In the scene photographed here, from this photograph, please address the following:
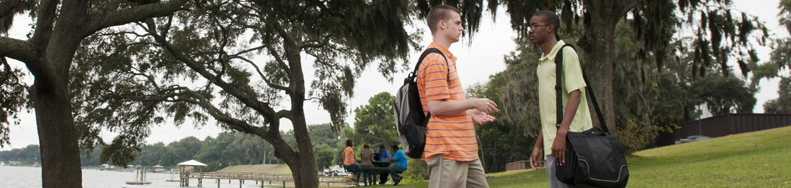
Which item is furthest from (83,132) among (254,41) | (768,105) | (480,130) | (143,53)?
(768,105)

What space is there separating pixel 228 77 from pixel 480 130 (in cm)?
3592

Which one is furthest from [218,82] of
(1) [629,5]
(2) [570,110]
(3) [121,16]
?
(2) [570,110]

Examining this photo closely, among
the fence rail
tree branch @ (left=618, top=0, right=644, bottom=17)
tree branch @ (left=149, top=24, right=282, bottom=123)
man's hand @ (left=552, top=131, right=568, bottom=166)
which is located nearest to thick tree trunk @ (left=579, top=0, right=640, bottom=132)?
tree branch @ (left=618, top=0, right=644, bottom=17)

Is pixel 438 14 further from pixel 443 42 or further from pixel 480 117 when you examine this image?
pixel 480 117

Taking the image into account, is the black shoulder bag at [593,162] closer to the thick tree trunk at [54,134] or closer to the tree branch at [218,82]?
the thick tree trunk at [54,134]

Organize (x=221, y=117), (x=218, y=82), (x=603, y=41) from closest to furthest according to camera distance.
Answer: (x=603, y=41) → (x=218, y=82) → (x=221, y=117)

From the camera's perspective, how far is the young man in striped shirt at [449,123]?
2523 millimetres

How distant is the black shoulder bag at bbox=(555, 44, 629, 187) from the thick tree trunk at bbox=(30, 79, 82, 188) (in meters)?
8.46

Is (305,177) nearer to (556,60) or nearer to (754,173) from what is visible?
(754,173)

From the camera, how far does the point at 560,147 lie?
2.50 metres

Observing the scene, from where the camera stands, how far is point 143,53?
631 inches

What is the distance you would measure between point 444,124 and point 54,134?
819 cm

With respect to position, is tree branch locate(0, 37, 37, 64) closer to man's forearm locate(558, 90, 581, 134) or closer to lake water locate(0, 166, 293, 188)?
man's forearm locate(558, 90, 581, 134)

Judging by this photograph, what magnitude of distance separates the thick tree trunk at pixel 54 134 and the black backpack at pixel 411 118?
7783mm
